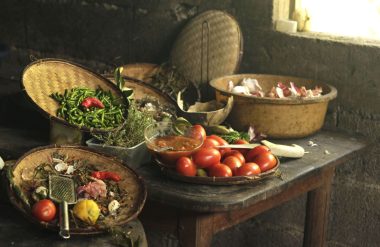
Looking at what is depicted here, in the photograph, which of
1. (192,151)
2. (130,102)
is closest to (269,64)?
(130,102)

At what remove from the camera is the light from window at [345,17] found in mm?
4605

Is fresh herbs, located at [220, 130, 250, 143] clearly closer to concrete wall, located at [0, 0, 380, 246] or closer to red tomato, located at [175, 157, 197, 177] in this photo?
red tomato, located at [175, 157, 197, 177]

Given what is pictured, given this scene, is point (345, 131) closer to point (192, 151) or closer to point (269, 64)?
point (269, 64)

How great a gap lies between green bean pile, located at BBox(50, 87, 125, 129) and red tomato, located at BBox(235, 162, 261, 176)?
2.65 ft

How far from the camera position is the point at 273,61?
4816 mm

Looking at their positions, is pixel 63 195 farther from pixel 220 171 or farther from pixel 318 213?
pixel 318 213

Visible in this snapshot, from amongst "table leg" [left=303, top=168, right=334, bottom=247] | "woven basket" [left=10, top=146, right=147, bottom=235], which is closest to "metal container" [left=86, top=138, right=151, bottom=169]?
"woven basket" [left=10, top=146, right=147, bottom=235]

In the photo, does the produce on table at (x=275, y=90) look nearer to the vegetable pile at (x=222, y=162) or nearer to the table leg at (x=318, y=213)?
the table leg at (x=318, y=213)

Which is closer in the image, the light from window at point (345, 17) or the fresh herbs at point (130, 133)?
the fresh herbs at point (130, 133)

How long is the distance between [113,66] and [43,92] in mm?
1650

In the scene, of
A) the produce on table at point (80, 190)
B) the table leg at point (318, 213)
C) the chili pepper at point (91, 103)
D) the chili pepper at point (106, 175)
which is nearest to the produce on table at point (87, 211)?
the produce on table at point (80, 190)

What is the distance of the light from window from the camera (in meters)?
4.61

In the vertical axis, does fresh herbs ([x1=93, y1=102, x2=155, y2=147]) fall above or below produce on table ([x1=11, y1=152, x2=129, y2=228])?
above

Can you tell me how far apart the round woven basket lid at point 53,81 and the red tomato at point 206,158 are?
0.61m
